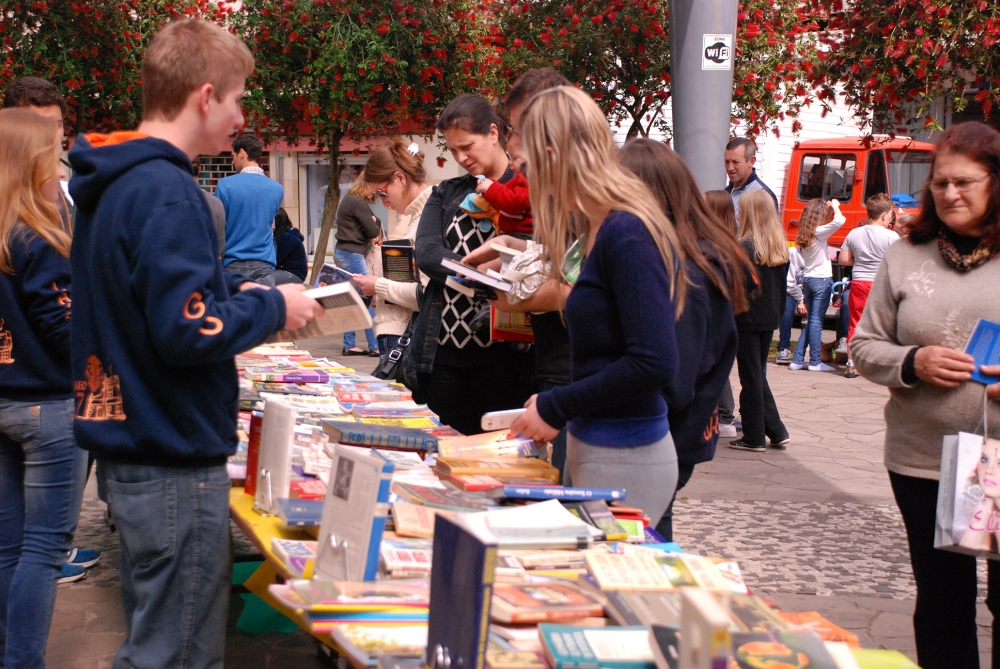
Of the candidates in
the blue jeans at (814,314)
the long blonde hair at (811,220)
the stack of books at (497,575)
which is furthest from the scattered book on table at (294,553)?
the long blonde hair at (811,220)

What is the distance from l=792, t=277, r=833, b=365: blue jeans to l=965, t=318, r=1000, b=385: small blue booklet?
8481 millimetres

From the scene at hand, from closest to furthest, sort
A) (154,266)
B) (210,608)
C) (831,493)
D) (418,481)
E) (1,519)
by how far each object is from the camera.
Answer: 1. (154,266)
2. (210,608)
3. (418,481)
4. (1,519)
5. (831,493)

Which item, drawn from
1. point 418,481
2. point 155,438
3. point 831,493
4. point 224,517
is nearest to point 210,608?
point 224,517

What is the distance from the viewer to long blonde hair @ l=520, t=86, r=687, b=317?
8.35 ft

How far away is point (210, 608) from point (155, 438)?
0.43m

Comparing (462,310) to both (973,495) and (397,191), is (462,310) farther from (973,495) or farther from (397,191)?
(397,191)

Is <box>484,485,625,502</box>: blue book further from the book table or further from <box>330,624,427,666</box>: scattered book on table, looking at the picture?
<box>330,624,427,666</box>: scattered book on table

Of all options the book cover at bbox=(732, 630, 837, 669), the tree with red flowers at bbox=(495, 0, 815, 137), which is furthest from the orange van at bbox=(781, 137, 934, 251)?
the book cover at bbox=(732, 630, 837, 669)

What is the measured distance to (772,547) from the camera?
4922 millimetres

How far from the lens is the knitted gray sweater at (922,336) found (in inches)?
105

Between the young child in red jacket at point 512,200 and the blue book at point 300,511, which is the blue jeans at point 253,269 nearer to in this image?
the young child in red jacket at point 512,200

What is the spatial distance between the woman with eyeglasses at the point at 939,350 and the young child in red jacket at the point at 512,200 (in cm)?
135

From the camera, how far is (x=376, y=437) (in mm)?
3156

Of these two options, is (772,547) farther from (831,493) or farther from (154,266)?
(154,266)
